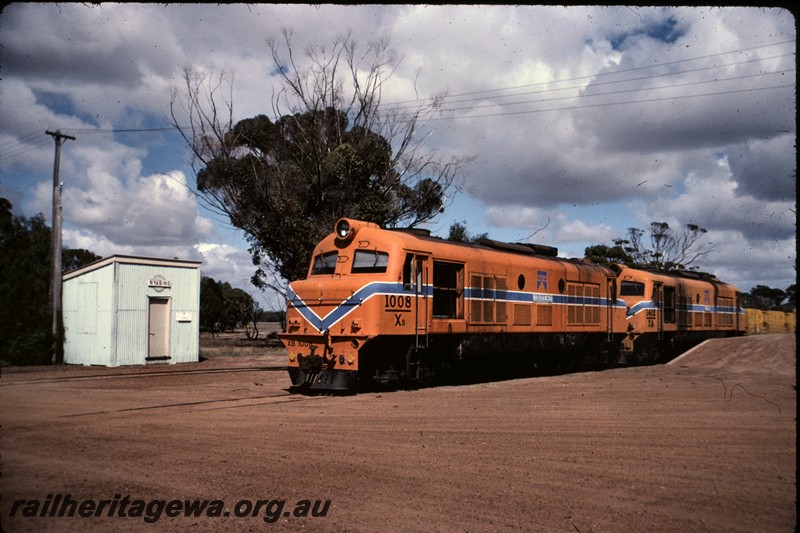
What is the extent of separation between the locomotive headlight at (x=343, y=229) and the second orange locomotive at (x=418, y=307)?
31mm

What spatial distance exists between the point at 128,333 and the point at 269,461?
17478 mm

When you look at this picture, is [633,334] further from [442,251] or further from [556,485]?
[556,485]

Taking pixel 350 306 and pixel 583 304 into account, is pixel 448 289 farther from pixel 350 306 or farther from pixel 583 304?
pixel 583 304

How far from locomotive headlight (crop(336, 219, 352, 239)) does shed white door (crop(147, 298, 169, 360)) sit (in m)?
11.9

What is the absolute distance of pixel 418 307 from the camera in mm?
14039

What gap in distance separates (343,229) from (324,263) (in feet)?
3.37

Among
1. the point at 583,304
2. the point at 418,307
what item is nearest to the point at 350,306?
the point at 418,307

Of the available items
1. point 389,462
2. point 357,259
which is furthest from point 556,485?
point 357,259

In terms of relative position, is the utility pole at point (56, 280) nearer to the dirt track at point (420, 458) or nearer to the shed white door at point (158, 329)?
the shed white door at point (158, 329)

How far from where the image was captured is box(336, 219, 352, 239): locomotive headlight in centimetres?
1438

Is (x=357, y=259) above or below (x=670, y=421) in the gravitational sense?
above

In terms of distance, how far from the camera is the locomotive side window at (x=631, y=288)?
24219mm

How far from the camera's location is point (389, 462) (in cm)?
709

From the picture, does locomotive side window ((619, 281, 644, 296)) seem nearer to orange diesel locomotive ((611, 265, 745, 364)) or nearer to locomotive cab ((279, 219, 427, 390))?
orange diesel locomotive ((611, 265, 745, 364))
